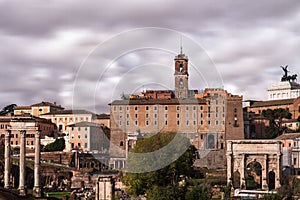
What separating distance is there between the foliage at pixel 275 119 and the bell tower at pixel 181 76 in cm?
948

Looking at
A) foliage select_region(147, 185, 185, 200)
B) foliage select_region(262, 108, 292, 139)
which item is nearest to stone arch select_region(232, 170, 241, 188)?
foliage select_region(262, 108, 292, 139)

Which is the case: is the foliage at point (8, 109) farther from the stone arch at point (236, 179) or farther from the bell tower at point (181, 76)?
the stone arch at point (236, 179)

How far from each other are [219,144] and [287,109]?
44.1 ft

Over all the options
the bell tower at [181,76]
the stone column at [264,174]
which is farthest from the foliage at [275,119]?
the stone column at [264,174]

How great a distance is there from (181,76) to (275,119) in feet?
38.1

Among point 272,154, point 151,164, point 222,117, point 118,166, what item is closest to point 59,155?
point 118,166

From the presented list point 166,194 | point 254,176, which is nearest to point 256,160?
point 254,176

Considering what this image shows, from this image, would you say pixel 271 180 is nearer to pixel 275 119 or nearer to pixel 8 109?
pixel 275 119

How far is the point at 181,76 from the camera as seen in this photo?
72.9 metres

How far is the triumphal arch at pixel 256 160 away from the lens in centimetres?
4762

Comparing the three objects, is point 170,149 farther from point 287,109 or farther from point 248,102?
point 248,102

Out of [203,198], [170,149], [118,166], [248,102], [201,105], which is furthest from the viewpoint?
[248,102]

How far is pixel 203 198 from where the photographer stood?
31234 millimetres

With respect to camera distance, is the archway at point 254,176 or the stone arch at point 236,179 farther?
the archway at point 254,176
